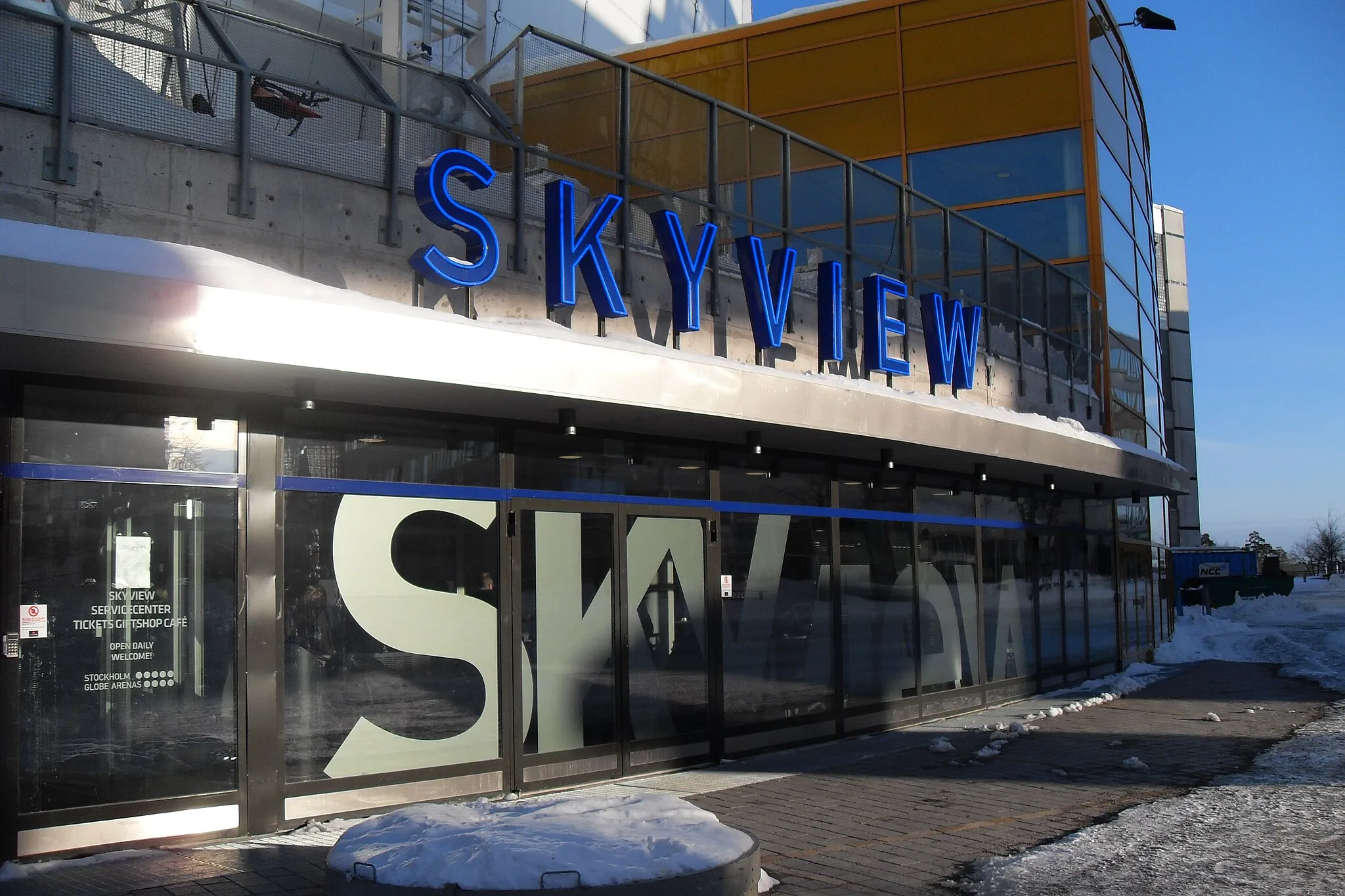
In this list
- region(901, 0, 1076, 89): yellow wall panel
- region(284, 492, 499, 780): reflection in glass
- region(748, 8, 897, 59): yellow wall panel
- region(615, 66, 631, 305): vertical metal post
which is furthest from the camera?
region(748, 8, 897, 59): yellow wall panel

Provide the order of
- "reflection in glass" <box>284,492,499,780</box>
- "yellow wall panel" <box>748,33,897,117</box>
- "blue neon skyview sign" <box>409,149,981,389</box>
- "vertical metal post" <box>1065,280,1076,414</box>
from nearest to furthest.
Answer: "reflection in glass" <box>284,492,499,780</box> < "blue neon skyview sign" <box>409,149,981,389</box> < "vertical metal post" <box>1065,280,1076,414</box> < "yellow wall panel" <box>748,33,897,117</box>

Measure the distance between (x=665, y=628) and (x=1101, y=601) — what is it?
1233 cm

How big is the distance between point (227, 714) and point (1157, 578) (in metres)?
22.3

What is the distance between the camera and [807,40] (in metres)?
26.8

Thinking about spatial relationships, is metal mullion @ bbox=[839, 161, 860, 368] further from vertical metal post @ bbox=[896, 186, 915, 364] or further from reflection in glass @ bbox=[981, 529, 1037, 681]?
reflection in glass @ bbox=[981, 529, 1037, 681]

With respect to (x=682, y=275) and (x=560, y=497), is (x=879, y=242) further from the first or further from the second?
(x=560, y=497)

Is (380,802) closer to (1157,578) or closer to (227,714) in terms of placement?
(227,714)

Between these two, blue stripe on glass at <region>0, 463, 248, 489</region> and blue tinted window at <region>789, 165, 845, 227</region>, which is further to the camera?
blue tinted window at <region>789, 165, 845, 227</region>

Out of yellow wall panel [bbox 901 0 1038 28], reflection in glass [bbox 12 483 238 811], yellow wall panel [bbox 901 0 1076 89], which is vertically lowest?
reflection in glass [bbox 12 483 238 811]

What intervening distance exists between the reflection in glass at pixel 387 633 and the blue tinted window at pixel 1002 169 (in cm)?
1696

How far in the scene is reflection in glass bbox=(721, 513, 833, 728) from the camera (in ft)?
38.8

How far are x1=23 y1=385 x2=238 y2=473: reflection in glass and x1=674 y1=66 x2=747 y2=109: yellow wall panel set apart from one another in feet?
68.1

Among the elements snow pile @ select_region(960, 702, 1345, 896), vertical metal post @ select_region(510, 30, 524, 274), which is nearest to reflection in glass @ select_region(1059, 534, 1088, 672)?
snow pile @ select_region(960, 702, 1345, 896)

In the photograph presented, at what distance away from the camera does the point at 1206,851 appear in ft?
24.4
